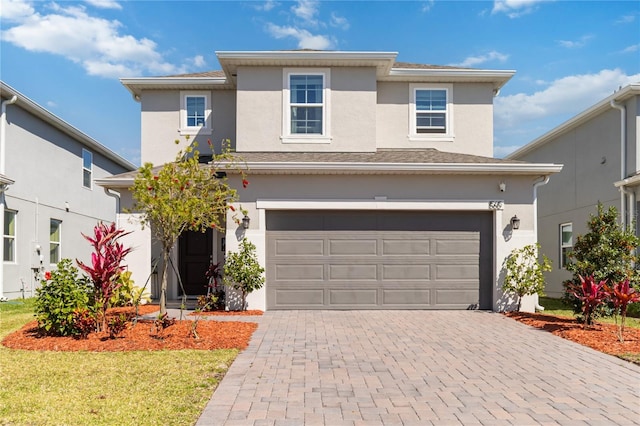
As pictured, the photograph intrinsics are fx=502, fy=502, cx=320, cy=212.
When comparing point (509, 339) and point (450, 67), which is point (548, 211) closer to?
point (450, 67)

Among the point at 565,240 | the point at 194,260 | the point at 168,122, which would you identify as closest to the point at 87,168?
the point at 168,122

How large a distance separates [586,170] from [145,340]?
14081mm

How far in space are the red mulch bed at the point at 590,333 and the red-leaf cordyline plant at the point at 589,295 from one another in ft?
1.05

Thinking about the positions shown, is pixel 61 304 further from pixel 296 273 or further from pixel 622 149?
pixel 622 149

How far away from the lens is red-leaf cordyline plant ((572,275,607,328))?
30.0 ft

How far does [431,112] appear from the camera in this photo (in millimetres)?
14750

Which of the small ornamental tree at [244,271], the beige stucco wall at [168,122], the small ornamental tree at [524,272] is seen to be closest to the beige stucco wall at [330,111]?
the beige stucco wall at [168,122]

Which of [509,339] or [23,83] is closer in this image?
[509,339]

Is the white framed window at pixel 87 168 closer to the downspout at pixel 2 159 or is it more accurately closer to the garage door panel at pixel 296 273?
the downspout at pixel 2 159

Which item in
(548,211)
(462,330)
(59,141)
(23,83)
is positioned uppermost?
(23,83)

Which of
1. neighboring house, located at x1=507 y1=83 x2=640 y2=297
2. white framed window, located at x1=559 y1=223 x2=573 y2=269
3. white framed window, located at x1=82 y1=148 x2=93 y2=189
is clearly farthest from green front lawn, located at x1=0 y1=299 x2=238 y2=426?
white framed window, located at x1=559 y1=223 x2=573 y2=269

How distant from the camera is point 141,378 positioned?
604 cm

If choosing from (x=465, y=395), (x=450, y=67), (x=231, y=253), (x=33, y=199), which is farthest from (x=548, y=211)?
(x=33, y=199)

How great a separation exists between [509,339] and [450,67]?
9.32 metres
